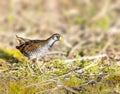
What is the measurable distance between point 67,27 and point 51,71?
227 inches

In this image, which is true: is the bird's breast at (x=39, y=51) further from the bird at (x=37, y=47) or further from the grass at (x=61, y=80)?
the grass at (x=61, y=80)

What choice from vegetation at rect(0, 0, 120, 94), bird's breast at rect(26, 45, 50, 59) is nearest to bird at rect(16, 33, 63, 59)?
bird's breast at rect(26, 45, 50, 59)

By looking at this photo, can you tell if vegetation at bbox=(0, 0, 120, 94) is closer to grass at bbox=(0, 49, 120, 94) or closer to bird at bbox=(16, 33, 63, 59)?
grass at bbox=(0, 49, 120, 94)

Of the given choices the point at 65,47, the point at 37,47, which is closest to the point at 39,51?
the point at 37,47

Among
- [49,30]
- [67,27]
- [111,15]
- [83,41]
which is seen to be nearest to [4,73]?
[83,41]

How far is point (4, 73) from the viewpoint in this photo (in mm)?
7430

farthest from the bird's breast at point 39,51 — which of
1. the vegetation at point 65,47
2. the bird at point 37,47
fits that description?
the vegetation at point 65,47

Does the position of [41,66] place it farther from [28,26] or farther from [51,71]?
[28,26]

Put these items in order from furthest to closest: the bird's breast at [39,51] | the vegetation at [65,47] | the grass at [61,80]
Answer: the bird's breast at [39,51] < the vegetation at [65,47] < the grass at [61,80]

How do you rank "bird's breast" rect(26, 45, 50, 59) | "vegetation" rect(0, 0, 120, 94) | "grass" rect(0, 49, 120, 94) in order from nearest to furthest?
"grass" rect(0, 49, 120, 94) < "vegetation" rect(0, 0, 120, 94) < "bird's breast" rect(26, 45, 50, 59)

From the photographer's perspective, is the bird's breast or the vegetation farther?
the bird's breast

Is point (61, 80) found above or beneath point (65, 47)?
beneath

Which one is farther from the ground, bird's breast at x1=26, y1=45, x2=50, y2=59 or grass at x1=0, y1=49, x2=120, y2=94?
bird's breast at x1=26, y1=45, x2=50, y2=59

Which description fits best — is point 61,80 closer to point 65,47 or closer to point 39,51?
point 39,51
